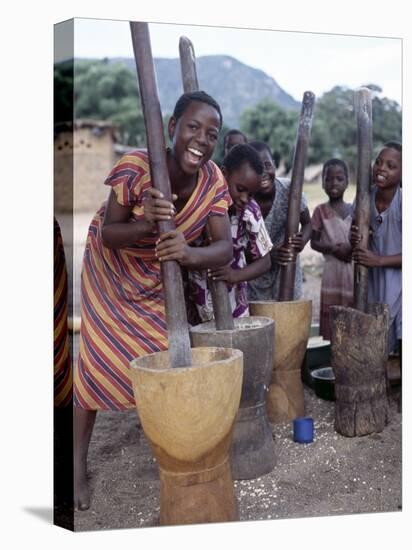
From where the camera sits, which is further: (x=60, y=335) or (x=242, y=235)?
(x=242, y=235)

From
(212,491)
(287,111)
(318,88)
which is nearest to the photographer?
(212,491)

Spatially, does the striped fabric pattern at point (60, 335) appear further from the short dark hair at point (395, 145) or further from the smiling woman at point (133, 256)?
the short dark hair at point (395, 145)

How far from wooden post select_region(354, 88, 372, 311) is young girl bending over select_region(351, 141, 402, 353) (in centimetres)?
4

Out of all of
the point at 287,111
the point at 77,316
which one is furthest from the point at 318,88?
the point at 77,316

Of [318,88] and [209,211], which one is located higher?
[318,88]

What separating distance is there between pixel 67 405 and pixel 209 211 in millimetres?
889

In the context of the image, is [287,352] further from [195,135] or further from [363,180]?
[195,135]

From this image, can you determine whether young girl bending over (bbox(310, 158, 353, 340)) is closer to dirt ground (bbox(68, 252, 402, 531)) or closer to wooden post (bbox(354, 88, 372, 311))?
wooden post (bbox(354, 88, 372, 311))

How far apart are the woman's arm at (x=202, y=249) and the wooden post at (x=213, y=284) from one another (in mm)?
261

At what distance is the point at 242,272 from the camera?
350cm

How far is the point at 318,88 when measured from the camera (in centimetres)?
479

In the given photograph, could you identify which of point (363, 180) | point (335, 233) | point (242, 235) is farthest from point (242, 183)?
point (335, 233)

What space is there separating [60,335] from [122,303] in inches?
10.4

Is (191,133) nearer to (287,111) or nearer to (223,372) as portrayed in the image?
(223,372)
